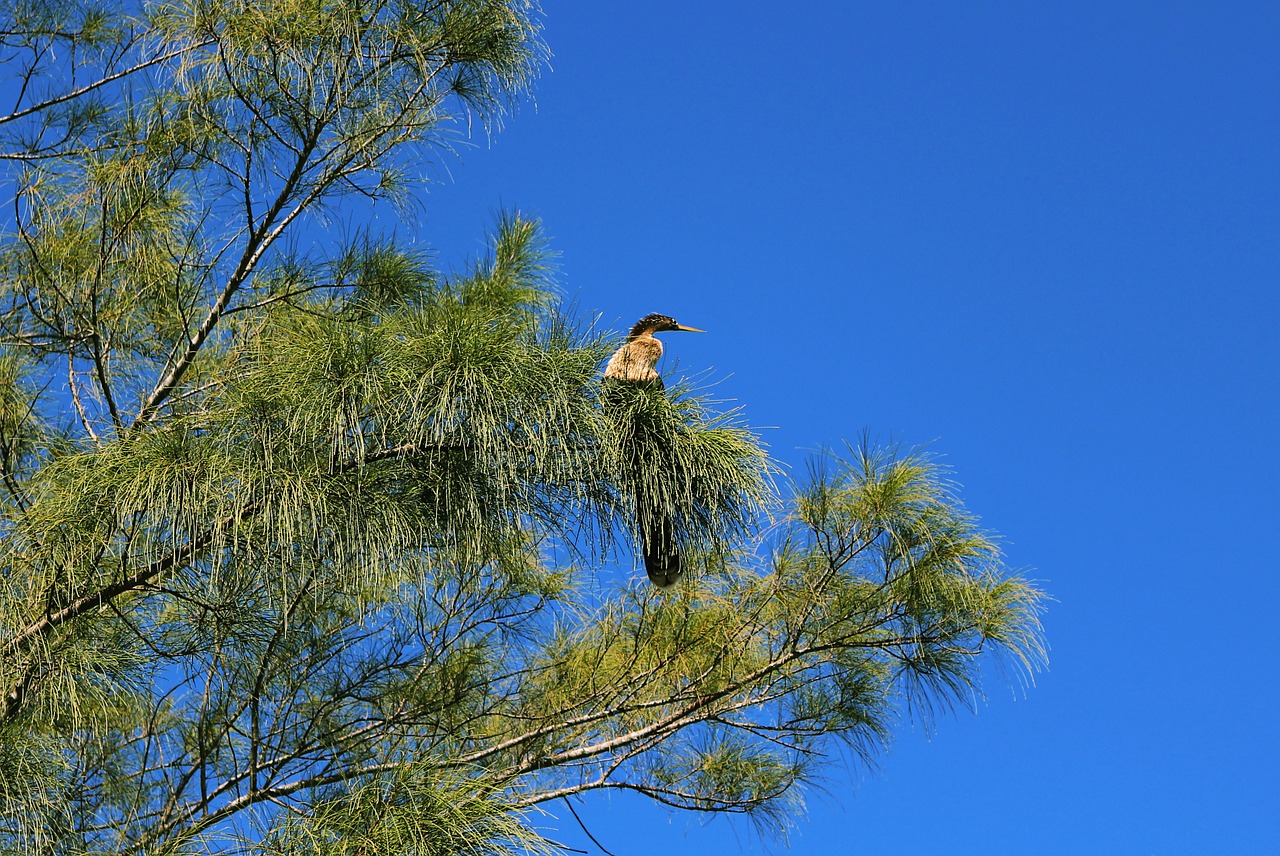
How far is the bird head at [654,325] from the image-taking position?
5.85ft

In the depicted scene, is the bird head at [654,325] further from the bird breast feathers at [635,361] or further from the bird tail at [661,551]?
the bird tail at [661,551]

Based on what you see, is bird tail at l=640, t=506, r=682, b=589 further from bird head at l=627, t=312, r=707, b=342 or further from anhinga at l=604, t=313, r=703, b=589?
bird head at l=627, t=312, r=707, b=342

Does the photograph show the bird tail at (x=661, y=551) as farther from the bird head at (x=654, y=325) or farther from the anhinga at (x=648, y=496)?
the bird head at (x=654, y=325)

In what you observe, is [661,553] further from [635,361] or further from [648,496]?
[635,361]

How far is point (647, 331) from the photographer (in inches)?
70.6

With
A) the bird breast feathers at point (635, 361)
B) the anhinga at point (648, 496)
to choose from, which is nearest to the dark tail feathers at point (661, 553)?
the anhinga at point (648, 496)

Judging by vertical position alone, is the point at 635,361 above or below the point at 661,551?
above

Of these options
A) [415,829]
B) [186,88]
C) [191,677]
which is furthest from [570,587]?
[186,88]

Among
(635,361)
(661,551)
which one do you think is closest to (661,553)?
(661,551)

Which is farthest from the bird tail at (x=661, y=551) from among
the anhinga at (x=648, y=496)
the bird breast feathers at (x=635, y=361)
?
the bird breast feathers at (x=635, y=361)

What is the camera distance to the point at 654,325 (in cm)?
181

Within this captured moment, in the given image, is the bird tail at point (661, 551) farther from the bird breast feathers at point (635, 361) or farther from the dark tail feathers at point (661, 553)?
the bird breast feathers at point (635, 361)

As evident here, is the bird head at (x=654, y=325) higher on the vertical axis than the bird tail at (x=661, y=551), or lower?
higher

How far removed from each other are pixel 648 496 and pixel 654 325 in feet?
0.80
